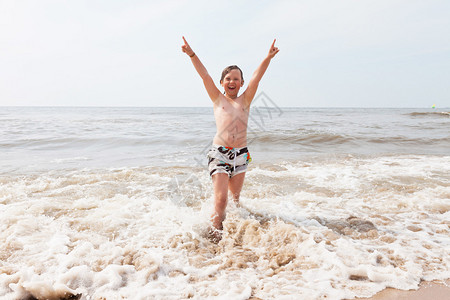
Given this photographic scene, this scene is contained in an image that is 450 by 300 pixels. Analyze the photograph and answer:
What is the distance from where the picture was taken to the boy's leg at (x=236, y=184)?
365 cm

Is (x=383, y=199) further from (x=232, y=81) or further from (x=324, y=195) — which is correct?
(x=232, y=81)

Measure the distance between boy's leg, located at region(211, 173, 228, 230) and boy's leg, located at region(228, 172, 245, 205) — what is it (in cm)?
24

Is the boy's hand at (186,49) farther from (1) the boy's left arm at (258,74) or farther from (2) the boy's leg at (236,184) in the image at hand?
(2) the boy's leg at (236,184)

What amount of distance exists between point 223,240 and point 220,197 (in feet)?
1.69

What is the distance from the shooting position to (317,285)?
228 cm

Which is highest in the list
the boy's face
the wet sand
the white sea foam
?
the boy's face

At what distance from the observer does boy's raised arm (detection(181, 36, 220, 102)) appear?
335cm

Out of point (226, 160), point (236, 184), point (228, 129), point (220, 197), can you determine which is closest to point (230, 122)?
point (228, 129)

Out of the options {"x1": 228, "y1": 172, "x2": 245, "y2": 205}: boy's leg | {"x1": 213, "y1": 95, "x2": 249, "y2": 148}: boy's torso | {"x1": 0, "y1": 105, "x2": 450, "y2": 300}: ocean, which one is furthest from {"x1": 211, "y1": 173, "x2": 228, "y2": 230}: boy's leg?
{"x1": 213, "y1": 95, "x2": 249, "y2": 148}: boy's torso

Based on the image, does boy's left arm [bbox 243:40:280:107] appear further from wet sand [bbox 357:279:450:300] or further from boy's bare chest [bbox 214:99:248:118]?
wet sand [bbox 357:279:450:300]

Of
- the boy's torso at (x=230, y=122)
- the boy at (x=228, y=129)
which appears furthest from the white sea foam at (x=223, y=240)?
the boy's torso at (x=230, y=122)

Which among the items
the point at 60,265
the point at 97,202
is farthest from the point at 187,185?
the point at 60,265

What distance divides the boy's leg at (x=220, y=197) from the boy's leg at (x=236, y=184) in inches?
9.3

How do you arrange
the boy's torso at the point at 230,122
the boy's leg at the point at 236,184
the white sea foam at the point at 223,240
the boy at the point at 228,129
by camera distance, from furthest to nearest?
the boy's leg at the point at 236,184 → the boy's torso at the point at 230,122 → the boy at the point at 228,129 → the white sea foam at the point at 223,240
